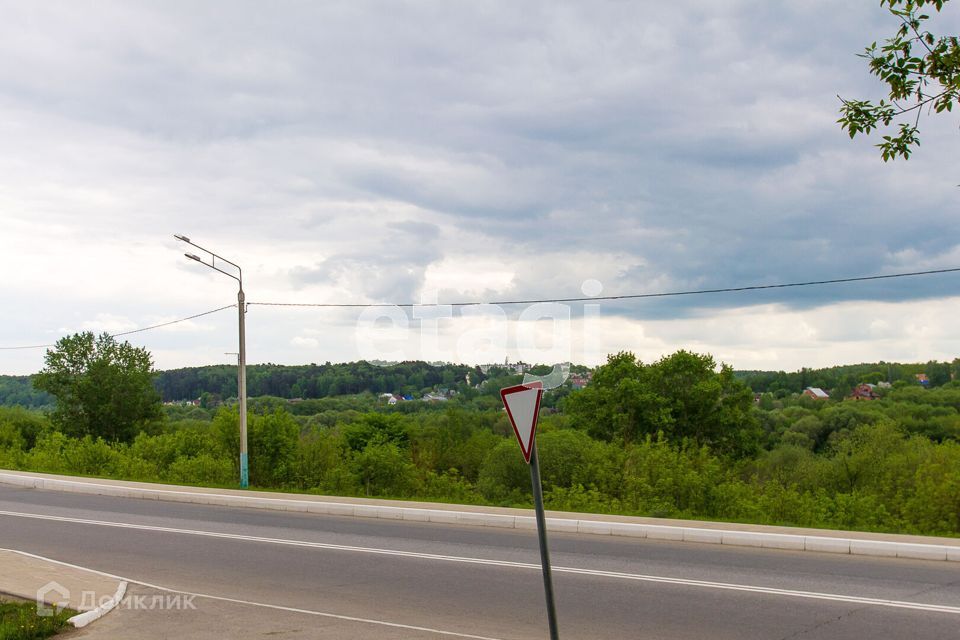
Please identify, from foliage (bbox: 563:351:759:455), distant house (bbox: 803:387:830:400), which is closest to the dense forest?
foliage (bbox: 563:351:759:455)

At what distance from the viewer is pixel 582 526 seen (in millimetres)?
15555

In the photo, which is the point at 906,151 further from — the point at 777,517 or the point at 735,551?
the point at 777,517

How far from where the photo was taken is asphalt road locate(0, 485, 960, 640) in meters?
8.60

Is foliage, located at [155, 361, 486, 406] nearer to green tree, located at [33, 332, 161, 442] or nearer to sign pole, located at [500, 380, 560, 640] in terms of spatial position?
green tree, located at [33, 332, 161, 442]

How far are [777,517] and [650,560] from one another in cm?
1197

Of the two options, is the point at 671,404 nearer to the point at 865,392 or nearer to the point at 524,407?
the point at 524,407

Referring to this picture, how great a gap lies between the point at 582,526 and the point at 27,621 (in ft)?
32.2

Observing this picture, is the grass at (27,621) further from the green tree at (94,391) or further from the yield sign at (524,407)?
the green tree at (94,391)

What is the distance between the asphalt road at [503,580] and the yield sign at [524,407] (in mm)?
2522

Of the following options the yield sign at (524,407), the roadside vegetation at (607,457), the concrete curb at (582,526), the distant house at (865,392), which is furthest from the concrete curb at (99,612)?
the distant house at (865,392)

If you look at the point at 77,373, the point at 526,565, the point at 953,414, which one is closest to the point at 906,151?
the point at 526,565

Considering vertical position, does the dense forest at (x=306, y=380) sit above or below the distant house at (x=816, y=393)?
above

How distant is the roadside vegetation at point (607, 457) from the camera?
2475cm

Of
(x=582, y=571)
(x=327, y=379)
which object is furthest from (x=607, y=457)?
(x=582, y=571)
